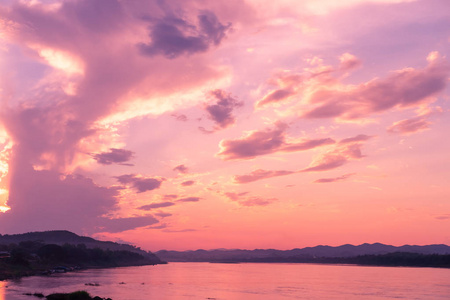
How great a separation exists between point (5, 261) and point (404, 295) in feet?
499

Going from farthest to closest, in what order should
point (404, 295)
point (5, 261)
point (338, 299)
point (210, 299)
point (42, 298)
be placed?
point (5, 261)
point (404, 295)
point (338, 299)
point (210, 299)
point (42, 298)

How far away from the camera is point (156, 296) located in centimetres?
11175

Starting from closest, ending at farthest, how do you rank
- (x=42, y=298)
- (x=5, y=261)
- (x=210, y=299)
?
(x=42, y=298) < (x=210, y=299) < (x=5, y=261)

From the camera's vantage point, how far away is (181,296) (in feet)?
372

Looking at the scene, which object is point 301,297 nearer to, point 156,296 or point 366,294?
point 366,294

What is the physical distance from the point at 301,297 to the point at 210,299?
25439 mm

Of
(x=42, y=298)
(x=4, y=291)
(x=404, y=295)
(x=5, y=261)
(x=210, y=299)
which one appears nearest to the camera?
(x=42, y=298)

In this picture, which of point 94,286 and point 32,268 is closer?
point 94,286

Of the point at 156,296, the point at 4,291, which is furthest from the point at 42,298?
the point at 156,296

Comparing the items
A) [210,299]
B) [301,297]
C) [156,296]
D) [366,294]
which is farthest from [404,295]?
[156,296]

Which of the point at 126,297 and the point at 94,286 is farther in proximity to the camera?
the point at 94,286

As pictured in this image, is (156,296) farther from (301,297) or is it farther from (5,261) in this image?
(5,261)

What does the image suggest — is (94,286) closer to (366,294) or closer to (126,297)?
(126,297)

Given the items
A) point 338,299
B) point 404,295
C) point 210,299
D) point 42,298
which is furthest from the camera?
point 404,295
